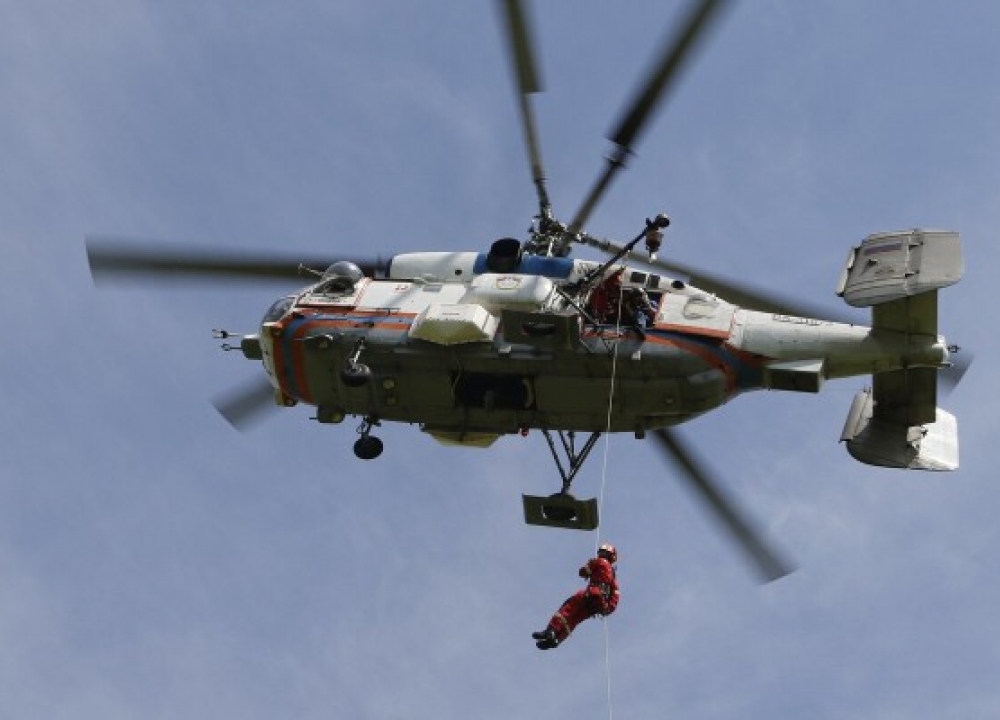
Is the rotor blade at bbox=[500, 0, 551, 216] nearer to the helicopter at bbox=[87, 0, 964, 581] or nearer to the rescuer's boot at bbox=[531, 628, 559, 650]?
the helicopter at bbox=[87, 0, 964, 581]

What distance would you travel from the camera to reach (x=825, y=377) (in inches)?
824

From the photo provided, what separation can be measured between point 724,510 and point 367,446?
4729 millimetres

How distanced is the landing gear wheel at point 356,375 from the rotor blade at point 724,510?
12.6 ft

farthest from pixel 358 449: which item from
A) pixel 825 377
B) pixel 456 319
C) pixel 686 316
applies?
pixel 825 377

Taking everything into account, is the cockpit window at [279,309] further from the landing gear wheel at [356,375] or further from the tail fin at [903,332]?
the tail fin at [903,332]

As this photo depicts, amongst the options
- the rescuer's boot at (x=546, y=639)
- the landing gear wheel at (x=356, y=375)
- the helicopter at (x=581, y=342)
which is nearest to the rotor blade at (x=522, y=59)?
the helicopter at (x=581, y=342)

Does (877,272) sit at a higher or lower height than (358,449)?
higher

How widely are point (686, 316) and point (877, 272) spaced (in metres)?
2.36

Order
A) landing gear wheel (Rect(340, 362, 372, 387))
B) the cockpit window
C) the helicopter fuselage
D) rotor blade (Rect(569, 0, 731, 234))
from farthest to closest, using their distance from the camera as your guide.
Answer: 1. the cockpit window
2. landing gear wheel (Rect(340, 362, 372, 387))
3. the helicopter fuselage
4. rotor blade (Rect(569, 0, 731, 234))

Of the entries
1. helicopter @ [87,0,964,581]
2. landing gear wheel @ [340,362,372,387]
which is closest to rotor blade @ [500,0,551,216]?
helicopter @ [87,0,964,581]

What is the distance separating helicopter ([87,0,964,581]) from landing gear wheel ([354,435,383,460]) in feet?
0.06

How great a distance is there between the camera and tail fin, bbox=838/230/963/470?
20.5m

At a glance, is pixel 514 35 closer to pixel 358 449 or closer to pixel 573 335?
pixel 573 335

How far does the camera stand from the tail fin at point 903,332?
2052 centimetres
